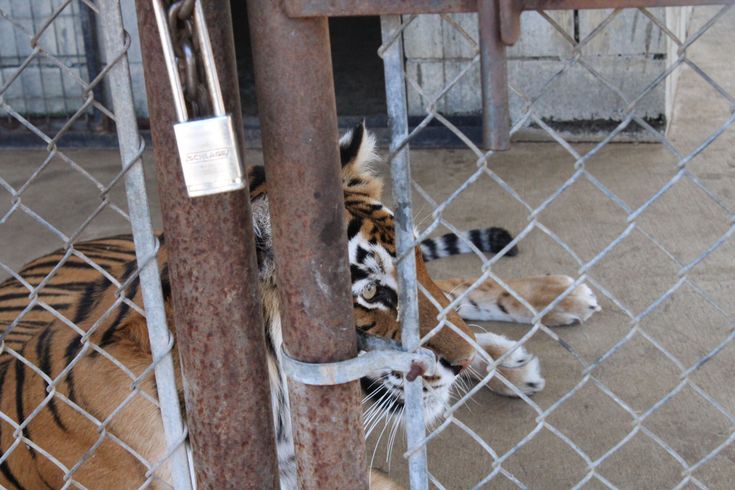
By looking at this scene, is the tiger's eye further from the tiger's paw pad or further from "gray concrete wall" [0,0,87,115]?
"gray concrete wall" [0,0,87,115]

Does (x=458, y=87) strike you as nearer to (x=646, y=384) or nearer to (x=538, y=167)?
(x=538, y=167)

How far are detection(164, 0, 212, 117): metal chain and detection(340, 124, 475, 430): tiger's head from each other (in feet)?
2.57

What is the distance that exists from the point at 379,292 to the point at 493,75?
0.92 m

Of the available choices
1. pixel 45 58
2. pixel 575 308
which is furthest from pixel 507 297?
pixel 45 58

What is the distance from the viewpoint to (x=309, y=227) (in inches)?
49.4

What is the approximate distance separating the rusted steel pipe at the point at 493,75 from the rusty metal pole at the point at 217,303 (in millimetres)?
370

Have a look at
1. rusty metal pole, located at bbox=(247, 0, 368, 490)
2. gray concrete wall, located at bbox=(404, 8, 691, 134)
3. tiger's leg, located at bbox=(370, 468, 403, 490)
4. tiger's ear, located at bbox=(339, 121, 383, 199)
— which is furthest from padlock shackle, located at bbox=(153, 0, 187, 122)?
gray concrete wall, located at bbox=(404, 8, 691, 134)

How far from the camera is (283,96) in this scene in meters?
1.20

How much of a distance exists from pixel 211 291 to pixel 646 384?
5.24ft

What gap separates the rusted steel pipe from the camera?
1042mm

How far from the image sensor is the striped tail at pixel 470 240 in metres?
3.26

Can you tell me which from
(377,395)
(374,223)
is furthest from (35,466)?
(374,223)

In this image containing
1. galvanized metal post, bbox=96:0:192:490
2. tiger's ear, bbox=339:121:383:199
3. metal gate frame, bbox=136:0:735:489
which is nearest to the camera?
metal gate frame, bbox=136:0:735:489

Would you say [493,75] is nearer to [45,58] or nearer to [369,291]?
[369,291]
